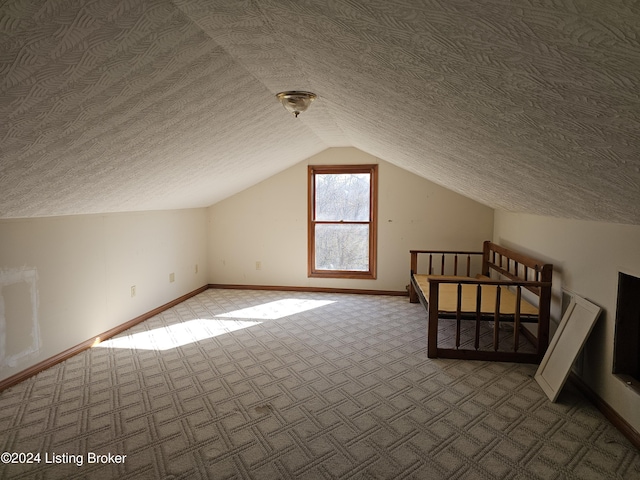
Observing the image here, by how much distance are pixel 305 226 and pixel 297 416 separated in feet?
11.1

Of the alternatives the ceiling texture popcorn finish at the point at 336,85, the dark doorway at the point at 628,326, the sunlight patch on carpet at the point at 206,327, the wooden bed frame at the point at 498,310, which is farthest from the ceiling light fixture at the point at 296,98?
the sunlight patch on carpet at the point at 206,327

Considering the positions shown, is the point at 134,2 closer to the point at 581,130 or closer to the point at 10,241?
the point at 581,130

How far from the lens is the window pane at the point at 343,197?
5.30 m

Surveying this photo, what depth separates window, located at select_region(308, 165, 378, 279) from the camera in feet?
17.4

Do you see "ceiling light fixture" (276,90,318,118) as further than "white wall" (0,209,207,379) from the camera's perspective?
No

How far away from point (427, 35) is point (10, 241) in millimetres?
2979

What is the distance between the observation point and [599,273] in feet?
8.02

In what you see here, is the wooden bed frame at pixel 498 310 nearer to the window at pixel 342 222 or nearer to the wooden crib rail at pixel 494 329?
the wooden crib rail at pixel 494 329

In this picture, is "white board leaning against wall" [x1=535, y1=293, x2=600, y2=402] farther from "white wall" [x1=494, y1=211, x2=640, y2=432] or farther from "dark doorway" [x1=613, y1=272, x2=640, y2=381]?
"dark doorway" [x1=613, y1=272, x2=640, y2=381]

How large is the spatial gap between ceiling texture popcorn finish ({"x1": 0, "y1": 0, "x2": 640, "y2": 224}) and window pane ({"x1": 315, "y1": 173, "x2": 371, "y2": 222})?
2.37 meters

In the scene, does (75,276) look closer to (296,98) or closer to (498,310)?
(296,98)

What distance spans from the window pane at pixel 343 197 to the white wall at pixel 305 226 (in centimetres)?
20

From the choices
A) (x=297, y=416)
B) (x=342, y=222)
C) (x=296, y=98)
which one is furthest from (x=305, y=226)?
(x=297, y=416)

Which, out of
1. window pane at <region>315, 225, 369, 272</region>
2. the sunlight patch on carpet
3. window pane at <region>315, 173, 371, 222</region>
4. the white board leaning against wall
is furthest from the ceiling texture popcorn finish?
window pane at <region>315, 225, 369, 272</region>
